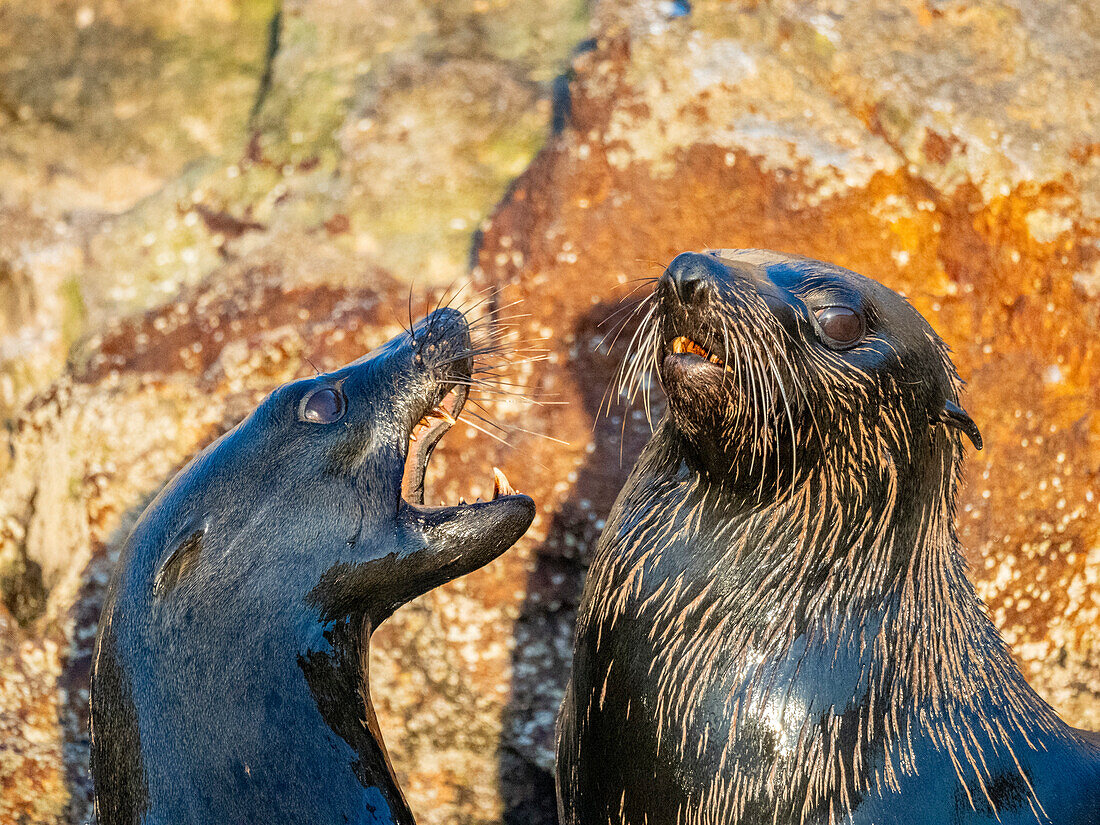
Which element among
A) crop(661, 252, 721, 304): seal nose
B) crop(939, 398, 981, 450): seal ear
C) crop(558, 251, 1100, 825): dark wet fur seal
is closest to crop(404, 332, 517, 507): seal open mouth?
crop(558, 251, 1100, 825): dark wet fur seal

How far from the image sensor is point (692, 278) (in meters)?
2.63

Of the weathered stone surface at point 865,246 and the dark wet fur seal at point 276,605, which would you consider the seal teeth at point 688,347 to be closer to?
the dark wet fur seal at point 276,605

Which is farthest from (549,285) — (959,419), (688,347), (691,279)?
(959,419)

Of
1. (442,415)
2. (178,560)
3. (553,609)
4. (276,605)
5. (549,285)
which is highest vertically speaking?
(549,285)

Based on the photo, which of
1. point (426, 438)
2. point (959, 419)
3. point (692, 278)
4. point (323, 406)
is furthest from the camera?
point (426, 438)

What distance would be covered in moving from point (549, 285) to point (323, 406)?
3.90 feet

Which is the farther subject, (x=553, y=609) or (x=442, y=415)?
(x=553, y=609)

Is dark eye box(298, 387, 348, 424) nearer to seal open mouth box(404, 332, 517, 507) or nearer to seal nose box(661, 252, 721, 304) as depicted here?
seal open mouth box(404, 332, 517, 507)

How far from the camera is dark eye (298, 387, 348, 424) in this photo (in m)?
2.92

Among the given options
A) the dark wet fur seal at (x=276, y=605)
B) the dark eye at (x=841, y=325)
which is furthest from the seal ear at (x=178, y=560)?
the dark eye at (x=841, y=325)

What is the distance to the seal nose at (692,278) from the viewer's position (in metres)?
2.63

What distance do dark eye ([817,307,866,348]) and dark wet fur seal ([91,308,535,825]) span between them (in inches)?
38.0

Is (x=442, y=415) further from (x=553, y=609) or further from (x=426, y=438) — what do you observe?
(x=553, y=609)

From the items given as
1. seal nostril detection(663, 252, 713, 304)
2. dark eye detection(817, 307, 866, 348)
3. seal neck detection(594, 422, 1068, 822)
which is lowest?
seal neck detection(594, 422, 1068, 822)
